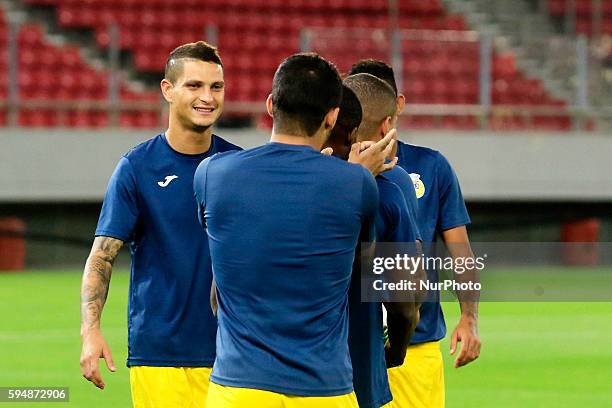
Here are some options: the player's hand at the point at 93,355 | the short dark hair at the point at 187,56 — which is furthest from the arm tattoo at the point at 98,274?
the short dark hair at the point at 187,56

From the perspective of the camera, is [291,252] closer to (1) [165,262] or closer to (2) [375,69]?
(1) [165,262]

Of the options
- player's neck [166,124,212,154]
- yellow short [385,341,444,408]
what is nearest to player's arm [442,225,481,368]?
yellow short [385,341,444,408]

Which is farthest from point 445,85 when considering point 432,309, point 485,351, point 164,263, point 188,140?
point 164,263

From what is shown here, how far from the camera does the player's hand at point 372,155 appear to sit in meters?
3.86

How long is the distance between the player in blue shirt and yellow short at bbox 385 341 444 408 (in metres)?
0.82

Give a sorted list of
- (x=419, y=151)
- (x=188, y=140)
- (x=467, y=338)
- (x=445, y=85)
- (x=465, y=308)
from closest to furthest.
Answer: (x=188, y=140), (x=467, y=338), (x=465, y=308), (x=419, y=151), (x=445, y=85)

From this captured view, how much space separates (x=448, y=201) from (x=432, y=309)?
0.46m

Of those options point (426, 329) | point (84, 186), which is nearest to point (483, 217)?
point (84, 186)

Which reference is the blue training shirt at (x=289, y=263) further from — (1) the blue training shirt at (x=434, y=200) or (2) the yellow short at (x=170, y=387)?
(1) the blue training shirt at (x=434, y=200)

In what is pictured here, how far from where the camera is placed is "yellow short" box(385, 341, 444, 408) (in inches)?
211

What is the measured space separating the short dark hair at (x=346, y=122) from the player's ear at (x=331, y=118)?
0.12 meters

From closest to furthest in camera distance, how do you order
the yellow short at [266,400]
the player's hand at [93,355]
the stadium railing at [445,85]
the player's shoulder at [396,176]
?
the yellow short at [266,400], the player's shoulder at [396,176], the player's hand at [93,355], the stadium railing at [445,85]

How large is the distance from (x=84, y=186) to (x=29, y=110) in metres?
1.37

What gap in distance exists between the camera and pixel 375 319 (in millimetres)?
3969
